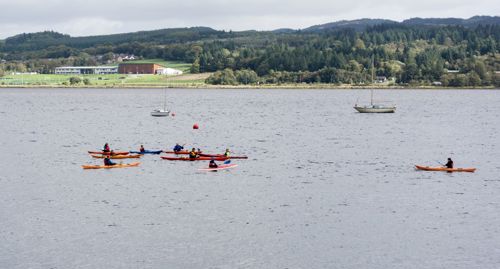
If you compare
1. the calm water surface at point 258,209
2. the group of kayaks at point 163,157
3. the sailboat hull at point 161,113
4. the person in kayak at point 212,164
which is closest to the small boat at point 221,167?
the group of kayaks at point 163,157

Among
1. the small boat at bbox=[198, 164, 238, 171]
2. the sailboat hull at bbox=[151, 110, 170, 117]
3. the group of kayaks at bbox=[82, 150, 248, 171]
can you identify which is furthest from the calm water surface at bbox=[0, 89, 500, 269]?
the sailboat hull at bbox=[151, 110, 170, 117]

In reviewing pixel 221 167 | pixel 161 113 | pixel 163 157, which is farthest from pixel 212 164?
pixel 161 113

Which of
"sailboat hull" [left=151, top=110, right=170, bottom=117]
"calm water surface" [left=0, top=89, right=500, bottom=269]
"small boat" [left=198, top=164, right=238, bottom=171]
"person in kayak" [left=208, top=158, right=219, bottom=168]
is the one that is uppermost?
"sailboat hull" [left=151, top=110, right=170, bottom=117]

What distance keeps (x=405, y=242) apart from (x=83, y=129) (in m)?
113

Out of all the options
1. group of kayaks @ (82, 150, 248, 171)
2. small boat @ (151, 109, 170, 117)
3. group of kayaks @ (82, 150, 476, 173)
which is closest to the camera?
group of kayaks @ (82, 150, 476, 173)

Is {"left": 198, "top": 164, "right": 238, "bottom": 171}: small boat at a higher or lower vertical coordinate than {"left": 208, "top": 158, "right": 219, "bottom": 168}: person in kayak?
lower

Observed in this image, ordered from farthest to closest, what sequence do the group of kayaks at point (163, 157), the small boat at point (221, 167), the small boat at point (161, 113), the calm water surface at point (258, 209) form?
the small boat at point (161, 113), the group of kayaks at point (163, 157), the small boat at point (221, 167), the calm water surface at point (258, 209)

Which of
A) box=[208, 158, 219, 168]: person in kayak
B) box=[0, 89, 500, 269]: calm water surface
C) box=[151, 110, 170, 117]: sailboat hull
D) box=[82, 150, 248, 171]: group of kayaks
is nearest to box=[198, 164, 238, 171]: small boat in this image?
box=[82, 150, 248, 171]: group of kayaks

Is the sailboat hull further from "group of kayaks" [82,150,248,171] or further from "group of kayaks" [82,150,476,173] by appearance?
"group of kayaks" [82,150,476,173]

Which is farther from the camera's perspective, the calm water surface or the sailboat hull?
the sailboat hull

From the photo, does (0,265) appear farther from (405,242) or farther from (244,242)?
(405,242)

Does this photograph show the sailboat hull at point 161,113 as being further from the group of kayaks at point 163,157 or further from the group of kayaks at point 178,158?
the group of kayaks at point 178,158

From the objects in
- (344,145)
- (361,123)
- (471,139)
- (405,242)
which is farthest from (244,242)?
(361,123)

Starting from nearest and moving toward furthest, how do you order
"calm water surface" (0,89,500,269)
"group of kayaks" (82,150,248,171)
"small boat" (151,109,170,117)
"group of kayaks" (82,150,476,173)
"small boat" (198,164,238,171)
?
"calm water surface" (0,89,500,269) < "small boat" (198,164,238,171) < "group of kayaks" (82,150,476,173) < "group of kayaks" (82,150,248,171) < "small boat" (151,109,170,117)
